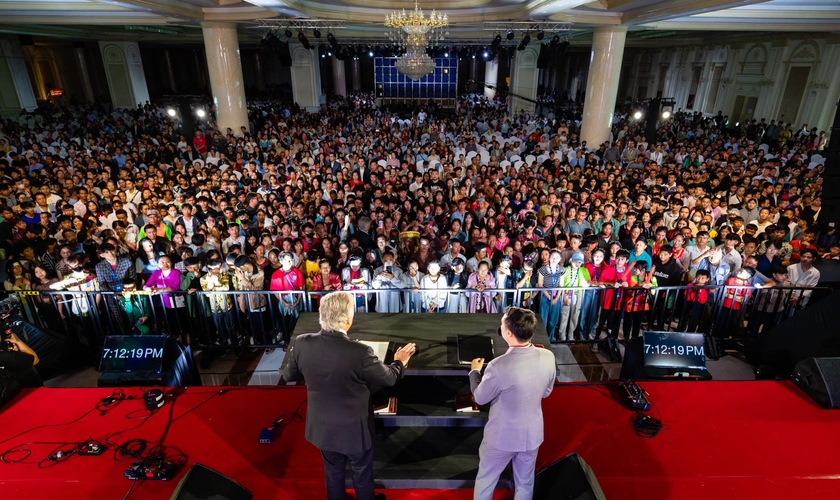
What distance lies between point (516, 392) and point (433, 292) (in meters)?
2.71

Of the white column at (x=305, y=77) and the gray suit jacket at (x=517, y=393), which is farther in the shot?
the white column at (x=305, y=77)

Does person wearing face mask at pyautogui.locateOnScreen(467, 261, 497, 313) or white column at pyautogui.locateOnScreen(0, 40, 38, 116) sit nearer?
person wearing face mask at pyautogui.locateOnScreen(467, 261, 497, 313)

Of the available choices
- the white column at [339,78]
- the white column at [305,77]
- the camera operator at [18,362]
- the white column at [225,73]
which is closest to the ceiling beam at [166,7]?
the white column at [225,73]

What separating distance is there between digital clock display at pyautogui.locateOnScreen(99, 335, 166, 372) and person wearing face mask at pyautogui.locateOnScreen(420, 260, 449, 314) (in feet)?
A: 8.76

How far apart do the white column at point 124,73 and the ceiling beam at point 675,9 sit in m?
23.2

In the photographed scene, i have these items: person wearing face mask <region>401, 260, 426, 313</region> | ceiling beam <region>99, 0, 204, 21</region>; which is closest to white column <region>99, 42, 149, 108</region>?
ceiling beam <region>99, 0, 204, 21</region>

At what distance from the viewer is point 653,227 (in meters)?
6.96

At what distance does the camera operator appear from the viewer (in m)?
4.00

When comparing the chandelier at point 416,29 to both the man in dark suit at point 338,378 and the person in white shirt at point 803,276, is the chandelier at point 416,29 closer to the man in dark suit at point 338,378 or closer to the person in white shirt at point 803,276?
the person in white shirt at point 803,276

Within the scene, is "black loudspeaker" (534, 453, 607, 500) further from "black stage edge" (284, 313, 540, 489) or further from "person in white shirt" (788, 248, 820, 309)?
"person in white shirt" (788, 248, 820, 309)

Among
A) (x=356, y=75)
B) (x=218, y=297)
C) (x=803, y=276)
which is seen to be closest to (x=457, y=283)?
(x=218, y=297)

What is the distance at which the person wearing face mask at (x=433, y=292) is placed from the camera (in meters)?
4.96

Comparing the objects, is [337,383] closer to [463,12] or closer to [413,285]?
[413,285]

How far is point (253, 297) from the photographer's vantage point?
16.9 ft
